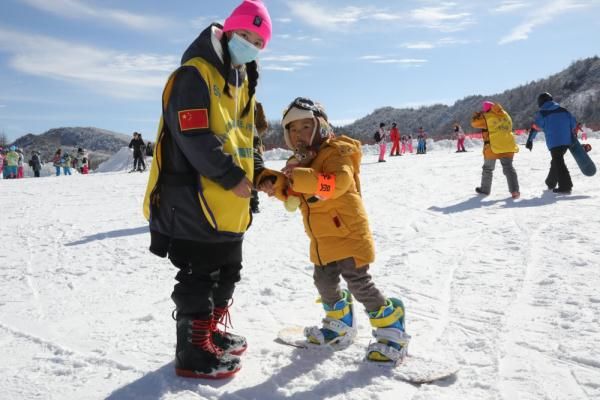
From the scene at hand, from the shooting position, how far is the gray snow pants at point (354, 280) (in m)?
2.89

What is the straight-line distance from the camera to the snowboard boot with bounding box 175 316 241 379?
2670 mm

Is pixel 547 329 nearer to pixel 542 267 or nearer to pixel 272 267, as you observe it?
pixel 542 267

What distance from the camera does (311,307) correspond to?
13.0 feet

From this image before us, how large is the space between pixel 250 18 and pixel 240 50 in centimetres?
18

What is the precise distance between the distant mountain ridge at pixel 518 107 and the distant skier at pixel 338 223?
56197mm

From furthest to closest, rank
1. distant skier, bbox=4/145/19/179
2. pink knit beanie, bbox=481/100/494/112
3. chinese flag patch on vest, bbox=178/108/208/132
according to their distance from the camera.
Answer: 1. distant skier, bbox=4/145/19/179
2. pink knit beanie, bbox=481/100/494/112
3. chinese flag patch on vest, bbox=178/108/208/132

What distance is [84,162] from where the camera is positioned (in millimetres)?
25156

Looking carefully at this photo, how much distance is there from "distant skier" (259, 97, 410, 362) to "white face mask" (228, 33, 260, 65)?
0.40 m

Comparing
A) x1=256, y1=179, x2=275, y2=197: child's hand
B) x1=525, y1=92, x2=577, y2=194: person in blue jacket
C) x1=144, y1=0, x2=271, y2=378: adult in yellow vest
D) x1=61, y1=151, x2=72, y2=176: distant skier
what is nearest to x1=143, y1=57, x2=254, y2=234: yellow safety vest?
x1=144, y1=0, x2=271, y2=378: adult in yellow vest

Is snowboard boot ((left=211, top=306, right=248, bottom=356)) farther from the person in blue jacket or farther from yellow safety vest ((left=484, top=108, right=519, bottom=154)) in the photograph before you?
the person in blue jacket

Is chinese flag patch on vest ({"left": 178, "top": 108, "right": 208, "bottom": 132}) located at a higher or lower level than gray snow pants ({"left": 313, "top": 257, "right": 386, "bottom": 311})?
higher

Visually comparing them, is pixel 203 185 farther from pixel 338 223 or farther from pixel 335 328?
pixel 335 328

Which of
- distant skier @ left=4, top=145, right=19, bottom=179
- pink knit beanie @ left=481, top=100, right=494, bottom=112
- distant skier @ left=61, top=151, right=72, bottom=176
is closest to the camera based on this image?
pink knit beanie @ left=481, top=100, right=494, bottom=112

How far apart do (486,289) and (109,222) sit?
246 inches
